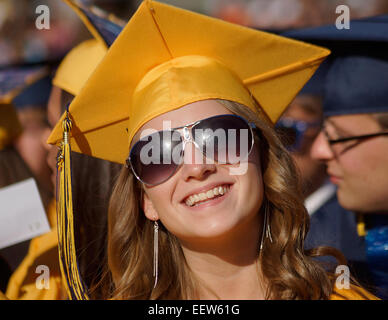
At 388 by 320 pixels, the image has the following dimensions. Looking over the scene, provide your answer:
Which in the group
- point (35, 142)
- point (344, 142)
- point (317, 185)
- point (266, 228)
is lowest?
point (266, 228)

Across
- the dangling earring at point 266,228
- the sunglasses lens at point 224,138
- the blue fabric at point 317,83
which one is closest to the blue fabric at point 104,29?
the sunglasses lens at point 224,138

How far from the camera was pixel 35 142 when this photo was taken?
3.52 metres

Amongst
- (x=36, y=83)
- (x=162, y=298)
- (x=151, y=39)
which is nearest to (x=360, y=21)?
(x=151, y=39)

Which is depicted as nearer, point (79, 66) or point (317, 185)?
point (79, 66)

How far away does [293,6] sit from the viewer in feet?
15.6

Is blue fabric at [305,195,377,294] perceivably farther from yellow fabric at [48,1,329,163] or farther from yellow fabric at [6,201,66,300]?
yellow fabric at [6,201,66,300]

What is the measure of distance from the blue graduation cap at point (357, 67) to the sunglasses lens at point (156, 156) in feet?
3.92

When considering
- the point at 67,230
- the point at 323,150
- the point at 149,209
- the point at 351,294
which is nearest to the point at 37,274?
the point at 67,230

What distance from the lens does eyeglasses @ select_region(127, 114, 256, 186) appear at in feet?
5.64

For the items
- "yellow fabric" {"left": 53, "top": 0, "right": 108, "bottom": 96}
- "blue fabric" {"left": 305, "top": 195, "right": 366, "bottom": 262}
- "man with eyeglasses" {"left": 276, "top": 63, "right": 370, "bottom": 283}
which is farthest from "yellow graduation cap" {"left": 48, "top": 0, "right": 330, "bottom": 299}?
"blue fabric" {"left": 305, "top": 195, "right": 366, "bottom": 262}

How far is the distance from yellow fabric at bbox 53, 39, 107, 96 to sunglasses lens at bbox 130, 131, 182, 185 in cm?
97

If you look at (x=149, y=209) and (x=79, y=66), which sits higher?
(x=79, y=66)

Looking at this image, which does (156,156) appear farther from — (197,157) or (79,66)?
(79,66)

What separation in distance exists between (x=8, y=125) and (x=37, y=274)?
39.9 inches
